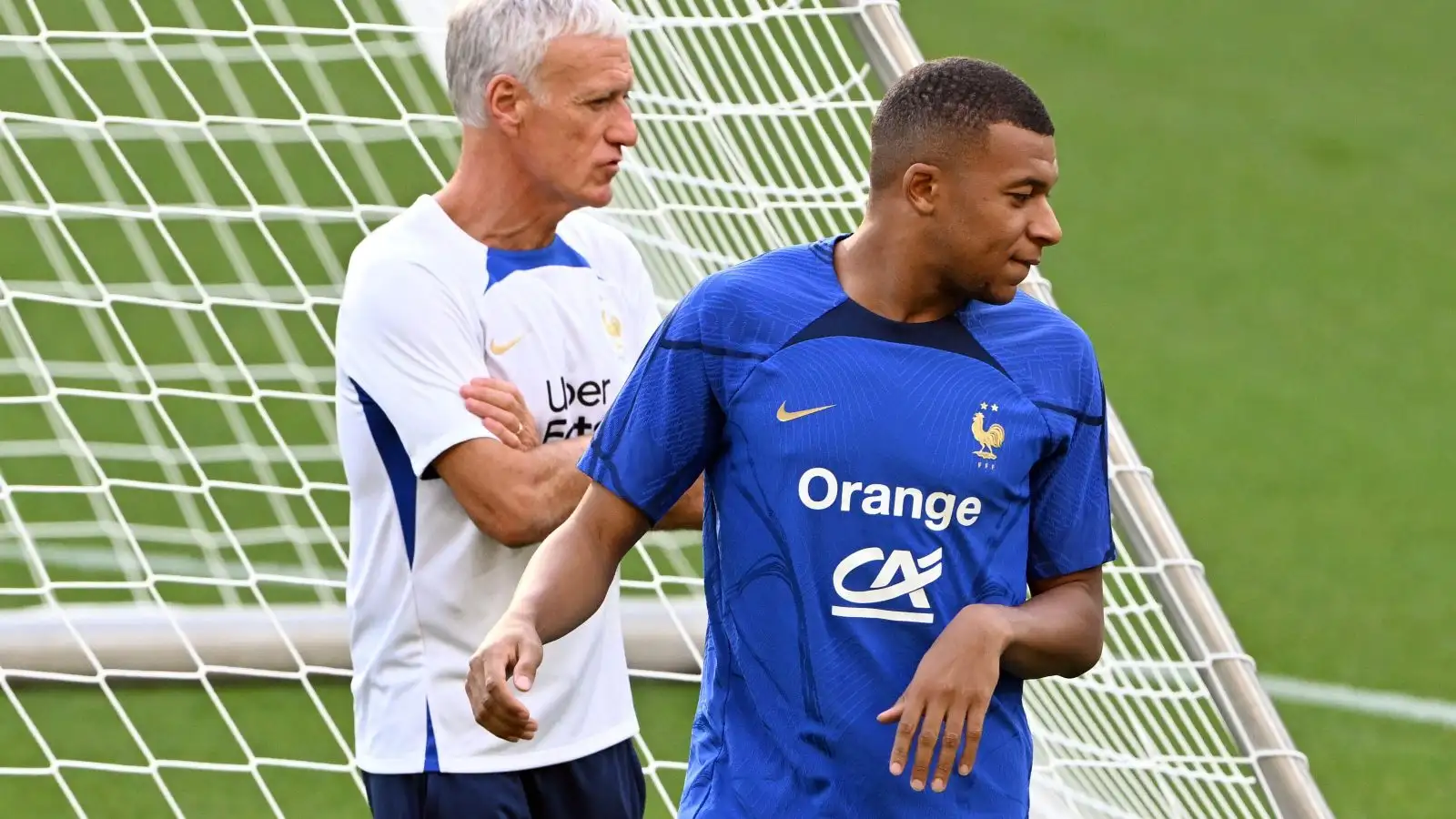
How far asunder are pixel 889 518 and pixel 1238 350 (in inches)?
257

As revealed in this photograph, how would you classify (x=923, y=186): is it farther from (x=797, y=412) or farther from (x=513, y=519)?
(x=513, y=519)

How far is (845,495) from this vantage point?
88.0 inches

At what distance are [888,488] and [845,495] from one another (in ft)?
0.15

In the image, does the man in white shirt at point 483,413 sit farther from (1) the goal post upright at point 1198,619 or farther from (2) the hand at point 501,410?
(1) the goal post upright at point 1198,619

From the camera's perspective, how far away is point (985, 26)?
1165 cm

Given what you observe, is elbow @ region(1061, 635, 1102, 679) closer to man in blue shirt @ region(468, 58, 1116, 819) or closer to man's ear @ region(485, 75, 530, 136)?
man in blue shirt @ region(468, 58, 1116, 819)

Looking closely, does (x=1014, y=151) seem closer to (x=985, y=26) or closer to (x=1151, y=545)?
(x=1151, y=545)

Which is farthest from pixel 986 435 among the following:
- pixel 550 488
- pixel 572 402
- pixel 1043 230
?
pixel 572 402

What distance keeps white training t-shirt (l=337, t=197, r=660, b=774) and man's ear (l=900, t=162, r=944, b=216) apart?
2.41 feet

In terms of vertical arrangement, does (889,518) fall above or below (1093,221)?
above

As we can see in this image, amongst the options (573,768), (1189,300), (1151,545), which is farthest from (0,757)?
(1189,300)

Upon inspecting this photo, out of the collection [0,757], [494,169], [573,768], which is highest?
[494,169]

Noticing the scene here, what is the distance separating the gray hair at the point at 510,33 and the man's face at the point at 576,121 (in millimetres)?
16

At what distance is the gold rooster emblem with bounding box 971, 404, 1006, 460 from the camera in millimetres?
2248
